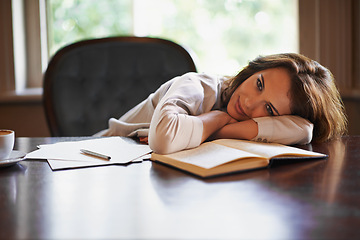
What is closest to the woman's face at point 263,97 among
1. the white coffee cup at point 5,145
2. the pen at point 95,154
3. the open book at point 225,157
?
the open book at point 225,157

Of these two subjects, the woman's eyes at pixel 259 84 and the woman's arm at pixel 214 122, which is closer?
the woman's arm at pixel 214 122

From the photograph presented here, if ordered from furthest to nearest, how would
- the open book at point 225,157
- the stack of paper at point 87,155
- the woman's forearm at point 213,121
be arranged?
the woman's forearm at point 213,121
the stack of paper at point 87,155
the open book at point 225,157

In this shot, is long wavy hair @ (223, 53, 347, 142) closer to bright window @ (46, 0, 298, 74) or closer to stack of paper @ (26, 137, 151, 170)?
stack of paper @ (26, 137, 151, 170)

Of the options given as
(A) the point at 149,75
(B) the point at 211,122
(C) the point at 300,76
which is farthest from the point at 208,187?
(A) the point at 149,75

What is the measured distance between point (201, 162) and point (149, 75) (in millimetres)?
1218

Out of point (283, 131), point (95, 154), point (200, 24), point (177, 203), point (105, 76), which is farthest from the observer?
point (200, 24)

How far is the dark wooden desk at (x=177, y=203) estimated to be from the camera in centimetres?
53

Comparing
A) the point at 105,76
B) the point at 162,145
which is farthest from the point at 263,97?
the point at 105,76

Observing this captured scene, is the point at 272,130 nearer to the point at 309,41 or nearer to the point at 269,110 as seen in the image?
the point at 269,110

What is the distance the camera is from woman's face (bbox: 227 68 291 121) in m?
1.23

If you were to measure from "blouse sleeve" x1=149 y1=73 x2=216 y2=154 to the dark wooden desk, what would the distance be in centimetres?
10

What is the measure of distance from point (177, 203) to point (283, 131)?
569 millimetres

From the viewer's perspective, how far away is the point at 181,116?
1.05m

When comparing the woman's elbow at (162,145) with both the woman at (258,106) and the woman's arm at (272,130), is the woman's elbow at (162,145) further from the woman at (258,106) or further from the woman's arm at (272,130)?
the woman's arm at (272,130)
